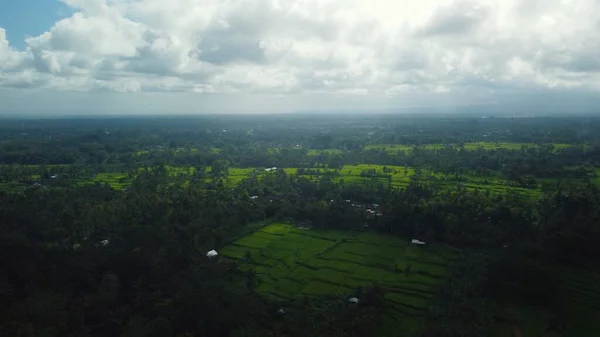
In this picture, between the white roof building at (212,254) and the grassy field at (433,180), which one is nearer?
the white roof building at (212,254)

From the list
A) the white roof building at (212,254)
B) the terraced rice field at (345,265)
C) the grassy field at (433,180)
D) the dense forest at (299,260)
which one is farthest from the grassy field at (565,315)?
the grassy field at (433,180)

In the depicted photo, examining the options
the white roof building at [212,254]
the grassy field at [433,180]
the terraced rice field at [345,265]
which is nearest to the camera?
the terraced rice field at [345,265]

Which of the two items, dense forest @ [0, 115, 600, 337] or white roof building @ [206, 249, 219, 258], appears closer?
dense forest @ [0, 115, 600, 337]

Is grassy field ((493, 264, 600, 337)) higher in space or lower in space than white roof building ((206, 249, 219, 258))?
lower

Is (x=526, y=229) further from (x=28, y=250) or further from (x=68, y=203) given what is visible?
(x=68, y=203)

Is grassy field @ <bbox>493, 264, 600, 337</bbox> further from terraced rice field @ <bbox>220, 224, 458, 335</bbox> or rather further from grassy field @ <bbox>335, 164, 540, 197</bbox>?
grassy field @ <bbox>335, 164, 540, 197</bbox>

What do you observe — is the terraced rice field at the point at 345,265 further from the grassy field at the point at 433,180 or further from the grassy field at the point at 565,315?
the grassy field at the point at 433,180

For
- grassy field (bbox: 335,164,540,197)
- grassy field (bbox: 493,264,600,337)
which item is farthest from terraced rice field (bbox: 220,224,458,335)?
grassy field (bbox: 335,164,540,197)

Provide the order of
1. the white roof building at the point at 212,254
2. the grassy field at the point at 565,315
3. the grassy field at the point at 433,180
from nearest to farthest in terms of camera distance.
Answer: the grassy field at the point at 565,315 < the white roof building at the point at 212,254 < the grassy field at the point at 433,180
